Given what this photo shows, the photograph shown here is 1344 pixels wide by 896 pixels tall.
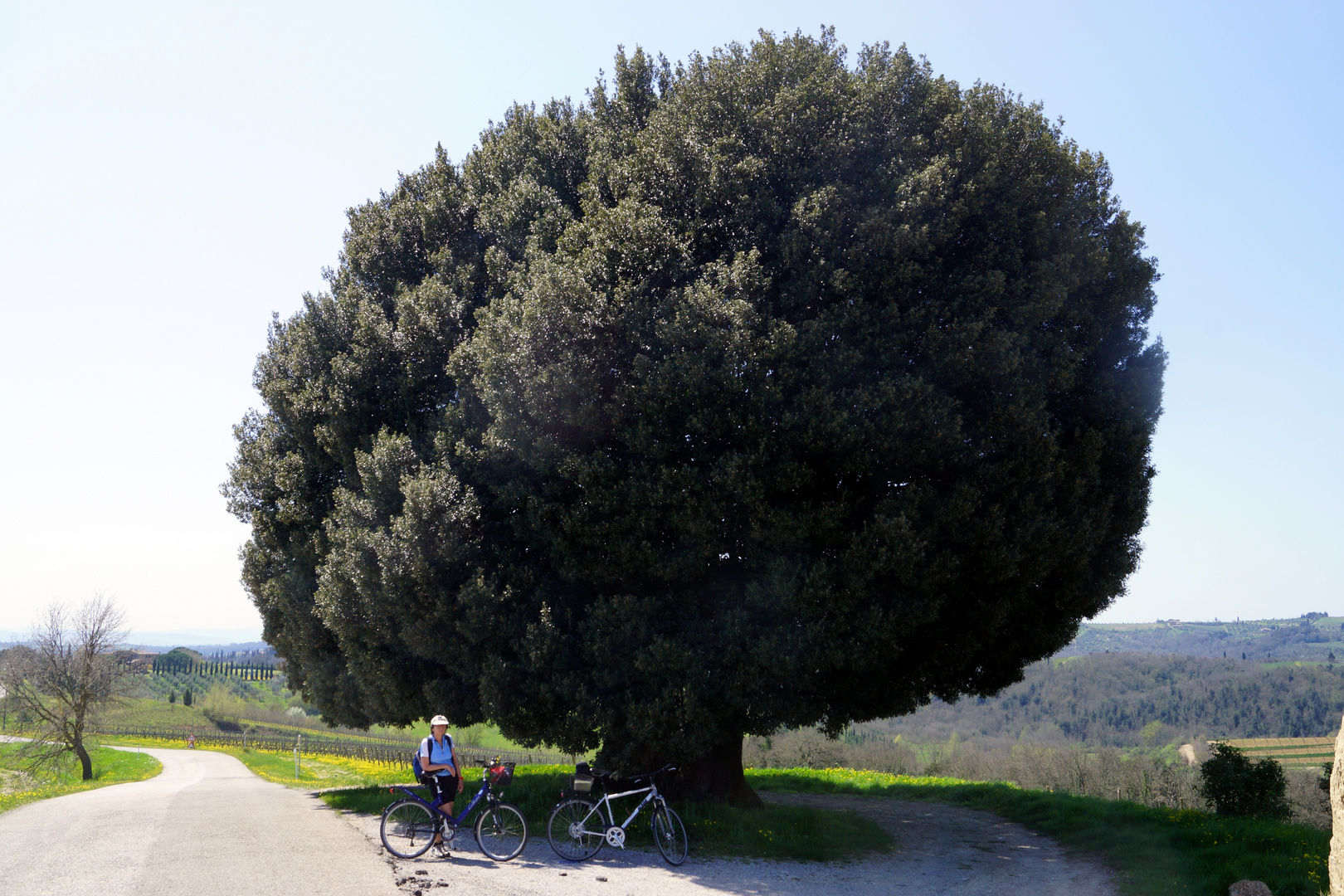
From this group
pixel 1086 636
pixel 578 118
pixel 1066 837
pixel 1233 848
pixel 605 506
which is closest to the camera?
pixel 1233 848

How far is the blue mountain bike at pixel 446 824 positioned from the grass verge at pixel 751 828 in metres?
1.64

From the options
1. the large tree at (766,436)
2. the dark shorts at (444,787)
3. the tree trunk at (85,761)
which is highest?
the large tree at (766,436)

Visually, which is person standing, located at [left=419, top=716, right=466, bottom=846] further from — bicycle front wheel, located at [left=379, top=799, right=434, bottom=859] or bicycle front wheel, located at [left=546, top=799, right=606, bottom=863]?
bicycle front wheel, located at [left=546, top=799, right=606, bottom=863]

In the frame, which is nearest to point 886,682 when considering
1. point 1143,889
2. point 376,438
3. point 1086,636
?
point 1143,889

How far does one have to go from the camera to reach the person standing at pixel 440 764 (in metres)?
11.3

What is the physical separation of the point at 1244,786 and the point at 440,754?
1385cm

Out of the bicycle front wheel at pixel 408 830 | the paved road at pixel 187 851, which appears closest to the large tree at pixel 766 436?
the bicycle front wheel at pixel 408 830

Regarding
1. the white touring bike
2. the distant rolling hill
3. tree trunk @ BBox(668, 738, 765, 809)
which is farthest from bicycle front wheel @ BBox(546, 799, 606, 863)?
the distant rolling hill

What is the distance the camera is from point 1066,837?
1437cm

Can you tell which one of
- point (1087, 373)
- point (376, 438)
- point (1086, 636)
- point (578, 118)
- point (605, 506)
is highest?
point (578, 118)

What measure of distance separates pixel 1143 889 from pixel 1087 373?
8.68 m

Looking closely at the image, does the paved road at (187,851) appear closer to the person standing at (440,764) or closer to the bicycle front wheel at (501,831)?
the person standing at (440,764)

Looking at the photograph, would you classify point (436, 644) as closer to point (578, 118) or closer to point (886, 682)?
point (886, 682)

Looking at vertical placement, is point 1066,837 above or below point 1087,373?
below
